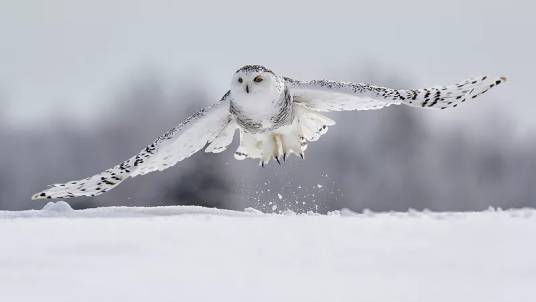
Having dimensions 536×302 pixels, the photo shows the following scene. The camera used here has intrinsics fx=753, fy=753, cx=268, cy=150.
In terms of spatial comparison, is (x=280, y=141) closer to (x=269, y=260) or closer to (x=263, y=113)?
(x=263, y=113)

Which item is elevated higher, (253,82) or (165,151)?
(253,82)

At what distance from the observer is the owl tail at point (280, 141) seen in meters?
9.00

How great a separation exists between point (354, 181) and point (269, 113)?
65.2 feet

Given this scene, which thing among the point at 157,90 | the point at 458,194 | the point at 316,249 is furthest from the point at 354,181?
the point at 316,249

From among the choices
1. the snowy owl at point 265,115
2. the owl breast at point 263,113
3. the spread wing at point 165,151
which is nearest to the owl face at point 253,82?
the snowy owl at point 265,115

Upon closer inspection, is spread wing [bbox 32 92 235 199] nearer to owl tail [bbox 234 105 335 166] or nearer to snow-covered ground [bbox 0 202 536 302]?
owl tail [bbox 234 105 335 166]

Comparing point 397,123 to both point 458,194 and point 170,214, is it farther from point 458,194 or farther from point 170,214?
point 170,214

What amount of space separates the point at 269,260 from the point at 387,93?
3.30m

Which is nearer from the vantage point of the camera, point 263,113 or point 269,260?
point 269,260

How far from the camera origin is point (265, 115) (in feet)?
27.0

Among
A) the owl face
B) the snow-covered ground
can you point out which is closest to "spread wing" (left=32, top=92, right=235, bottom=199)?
the owl face

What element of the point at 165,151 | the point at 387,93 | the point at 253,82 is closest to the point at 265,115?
the point at 253,82

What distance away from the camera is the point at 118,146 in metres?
32.7

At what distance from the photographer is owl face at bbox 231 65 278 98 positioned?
7965 mm
